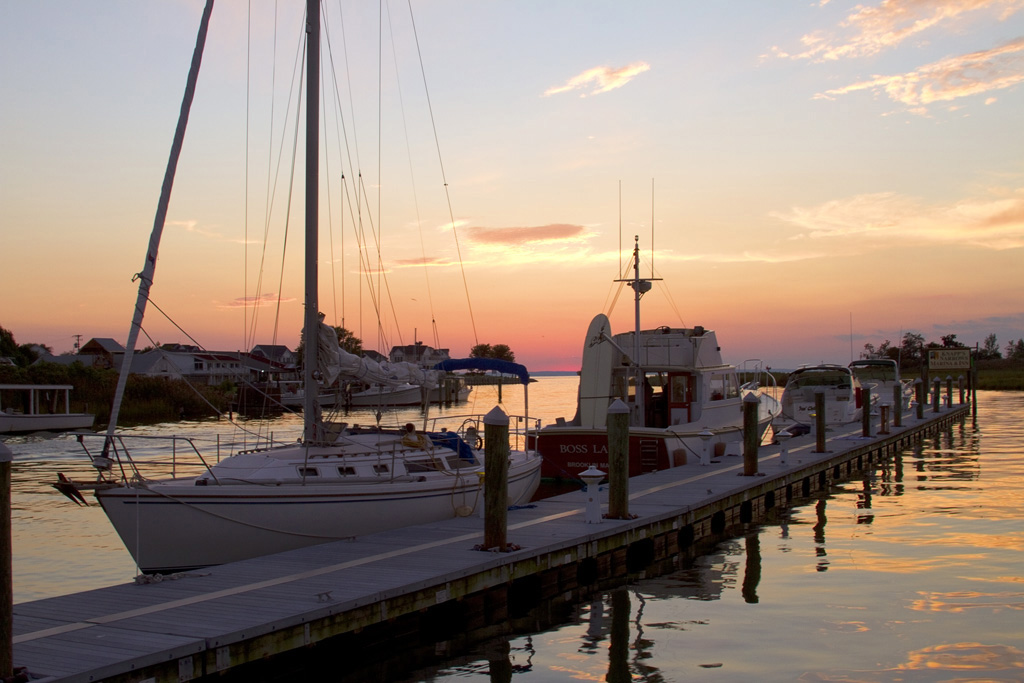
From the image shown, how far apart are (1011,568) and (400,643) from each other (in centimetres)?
1067

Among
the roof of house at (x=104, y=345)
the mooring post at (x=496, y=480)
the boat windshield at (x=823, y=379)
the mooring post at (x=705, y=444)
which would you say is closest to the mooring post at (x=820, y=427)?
the mooring post at (x=705, y=444)

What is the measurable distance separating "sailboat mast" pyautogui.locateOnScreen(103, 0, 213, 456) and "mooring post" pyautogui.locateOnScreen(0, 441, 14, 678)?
451 cm

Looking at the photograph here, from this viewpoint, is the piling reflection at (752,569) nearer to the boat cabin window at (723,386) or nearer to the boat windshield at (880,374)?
the boat cabin window at (723,386)

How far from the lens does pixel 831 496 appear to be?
25422mm

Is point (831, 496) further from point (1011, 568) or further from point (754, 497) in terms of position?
point (1011, 568)

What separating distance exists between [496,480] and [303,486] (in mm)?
3135

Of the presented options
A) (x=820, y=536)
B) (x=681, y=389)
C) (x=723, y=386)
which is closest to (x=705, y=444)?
(x=681, y=389)

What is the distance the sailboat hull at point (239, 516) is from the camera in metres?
12.9

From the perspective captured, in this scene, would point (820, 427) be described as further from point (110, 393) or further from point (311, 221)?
point (110, 393)

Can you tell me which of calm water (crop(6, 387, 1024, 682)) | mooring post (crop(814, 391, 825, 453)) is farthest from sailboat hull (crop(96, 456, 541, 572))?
mooring post (crop(814, 391, 825, 453))

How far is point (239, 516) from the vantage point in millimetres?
13453

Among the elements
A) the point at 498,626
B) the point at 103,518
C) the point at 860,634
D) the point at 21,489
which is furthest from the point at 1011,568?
the point at 21,489

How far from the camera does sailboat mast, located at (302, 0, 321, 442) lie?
51.8 ft

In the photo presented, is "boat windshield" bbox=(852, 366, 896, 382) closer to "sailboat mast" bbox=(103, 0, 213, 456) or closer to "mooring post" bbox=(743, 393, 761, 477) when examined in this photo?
"mooring post" bbox=(743, 393, 761, 477)
